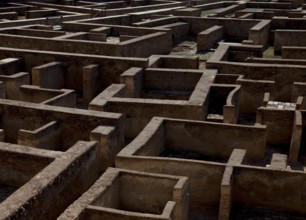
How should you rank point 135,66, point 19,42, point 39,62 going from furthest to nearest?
point 19,42, point 39,62, point 135,66

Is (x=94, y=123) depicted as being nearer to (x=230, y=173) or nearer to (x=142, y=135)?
(x=142, y=135)

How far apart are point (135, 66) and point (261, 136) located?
21.2ft

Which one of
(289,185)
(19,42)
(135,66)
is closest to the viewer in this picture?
(289,185)

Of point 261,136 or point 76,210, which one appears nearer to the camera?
point 76,210

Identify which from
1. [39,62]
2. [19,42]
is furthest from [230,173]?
[19,42]

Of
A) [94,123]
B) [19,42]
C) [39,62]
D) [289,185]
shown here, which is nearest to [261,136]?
[289,185]

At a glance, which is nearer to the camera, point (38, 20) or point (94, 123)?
point (94, 123)

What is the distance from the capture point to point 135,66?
17.1 metres

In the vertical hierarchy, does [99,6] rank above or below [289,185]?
above

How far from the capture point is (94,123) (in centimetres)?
1212

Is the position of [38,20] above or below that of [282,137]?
above

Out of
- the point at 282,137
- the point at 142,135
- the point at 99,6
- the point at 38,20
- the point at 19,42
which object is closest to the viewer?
the point at 142,135

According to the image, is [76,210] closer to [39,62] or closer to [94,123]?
[94,123]

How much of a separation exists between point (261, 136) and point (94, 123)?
159 inches
